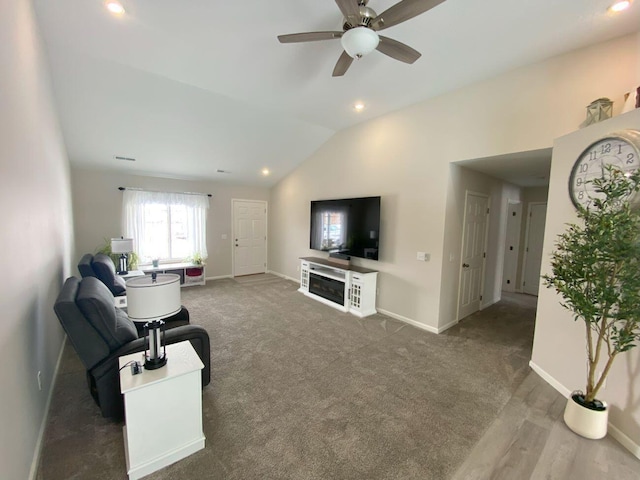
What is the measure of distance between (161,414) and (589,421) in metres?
2.97

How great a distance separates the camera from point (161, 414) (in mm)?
1655

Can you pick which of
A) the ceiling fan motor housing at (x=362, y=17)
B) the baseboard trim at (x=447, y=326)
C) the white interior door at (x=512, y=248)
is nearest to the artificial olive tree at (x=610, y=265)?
the baseboard trim at (x=447, y=326)

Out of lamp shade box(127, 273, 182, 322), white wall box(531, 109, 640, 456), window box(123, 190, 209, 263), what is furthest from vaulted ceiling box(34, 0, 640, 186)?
lamp shade box(127, 273, 182, 322)

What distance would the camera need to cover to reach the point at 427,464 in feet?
5.68

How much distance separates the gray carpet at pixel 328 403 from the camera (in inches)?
67.2

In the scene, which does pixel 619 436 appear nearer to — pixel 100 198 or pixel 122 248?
pixel 122 248

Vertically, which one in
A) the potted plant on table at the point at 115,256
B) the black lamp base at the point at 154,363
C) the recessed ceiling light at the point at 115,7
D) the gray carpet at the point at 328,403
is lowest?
the gray carpet at the point at 328,403

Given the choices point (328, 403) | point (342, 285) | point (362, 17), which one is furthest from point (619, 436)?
point (362, 17)

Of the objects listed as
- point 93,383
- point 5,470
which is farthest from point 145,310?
point 93,383

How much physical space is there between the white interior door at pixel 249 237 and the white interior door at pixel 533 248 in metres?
6.36

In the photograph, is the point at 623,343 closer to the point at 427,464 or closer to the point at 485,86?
the point at 427,464

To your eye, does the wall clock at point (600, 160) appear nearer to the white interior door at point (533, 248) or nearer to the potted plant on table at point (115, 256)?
the white interior door at point (533, 248)

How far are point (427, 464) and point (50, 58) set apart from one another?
16.3 feet

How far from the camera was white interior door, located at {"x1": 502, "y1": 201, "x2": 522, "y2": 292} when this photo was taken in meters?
5.75
